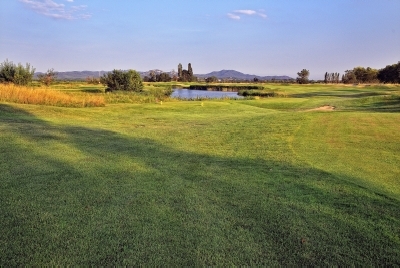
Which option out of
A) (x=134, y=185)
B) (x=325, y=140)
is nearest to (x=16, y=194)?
(x=134, y=185)

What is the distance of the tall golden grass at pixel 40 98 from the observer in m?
20.8

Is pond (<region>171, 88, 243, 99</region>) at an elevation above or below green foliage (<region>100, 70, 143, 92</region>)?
below

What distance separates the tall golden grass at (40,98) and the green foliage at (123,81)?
22212mm

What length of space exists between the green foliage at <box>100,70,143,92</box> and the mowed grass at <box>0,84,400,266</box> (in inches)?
1458

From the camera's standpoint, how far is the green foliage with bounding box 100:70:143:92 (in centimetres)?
4573

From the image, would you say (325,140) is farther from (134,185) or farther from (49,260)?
(49,260)

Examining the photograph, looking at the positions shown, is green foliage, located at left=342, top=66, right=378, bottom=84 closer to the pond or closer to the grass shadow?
the pond

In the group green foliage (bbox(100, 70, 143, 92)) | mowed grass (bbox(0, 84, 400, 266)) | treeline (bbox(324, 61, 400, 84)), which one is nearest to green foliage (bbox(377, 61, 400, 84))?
treeline (bbox(324, 61, 400, 84))

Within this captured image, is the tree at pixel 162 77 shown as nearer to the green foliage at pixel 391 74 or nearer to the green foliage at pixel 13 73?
the green foliage at pixel 391 74

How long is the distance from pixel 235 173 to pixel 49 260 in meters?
3.98

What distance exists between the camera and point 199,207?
4777 mm

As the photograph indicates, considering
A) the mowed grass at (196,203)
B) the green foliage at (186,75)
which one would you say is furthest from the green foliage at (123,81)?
the green foliage at (186,75)

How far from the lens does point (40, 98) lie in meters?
21.7

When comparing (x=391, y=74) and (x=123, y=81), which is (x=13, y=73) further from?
(x=391, y=74)
